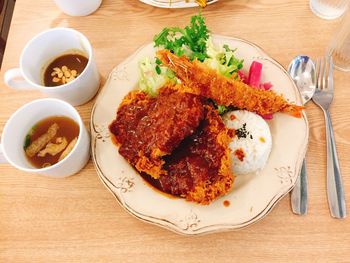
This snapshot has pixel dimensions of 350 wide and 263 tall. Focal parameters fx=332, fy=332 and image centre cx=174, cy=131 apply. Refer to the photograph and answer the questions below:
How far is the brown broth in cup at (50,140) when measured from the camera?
1400 millimetres

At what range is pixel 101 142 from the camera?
1427mm

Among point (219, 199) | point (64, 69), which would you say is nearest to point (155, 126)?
point (219, 199)

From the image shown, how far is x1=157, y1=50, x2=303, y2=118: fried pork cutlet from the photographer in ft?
4.67

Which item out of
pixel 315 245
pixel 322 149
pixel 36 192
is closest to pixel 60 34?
pixel 36 192

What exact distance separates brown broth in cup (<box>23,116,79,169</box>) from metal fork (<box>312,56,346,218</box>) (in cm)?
109

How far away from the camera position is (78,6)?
1.82m

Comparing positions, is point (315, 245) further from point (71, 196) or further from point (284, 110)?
point (71, 196)

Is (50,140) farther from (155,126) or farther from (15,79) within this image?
(155,126)

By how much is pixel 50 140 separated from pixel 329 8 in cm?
158

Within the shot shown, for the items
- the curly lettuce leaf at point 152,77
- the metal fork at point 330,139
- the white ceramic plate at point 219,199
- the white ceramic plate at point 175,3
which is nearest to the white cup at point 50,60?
the white ceramic plate at point 219,199

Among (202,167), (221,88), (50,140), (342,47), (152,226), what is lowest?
(152,226)

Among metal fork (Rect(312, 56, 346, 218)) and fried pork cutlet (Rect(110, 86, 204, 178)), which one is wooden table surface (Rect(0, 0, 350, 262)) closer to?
metal fork (Rect(312, 56, 346, 218))

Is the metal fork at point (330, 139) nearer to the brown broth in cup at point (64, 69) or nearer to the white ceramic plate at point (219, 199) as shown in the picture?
the white ceramic plate at point (219, 199)

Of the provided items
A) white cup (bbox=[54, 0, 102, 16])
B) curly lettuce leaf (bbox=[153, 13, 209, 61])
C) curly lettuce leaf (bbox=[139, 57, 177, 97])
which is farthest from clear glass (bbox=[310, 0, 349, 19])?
white cup (bbox=[54, 0, 102, 16])
